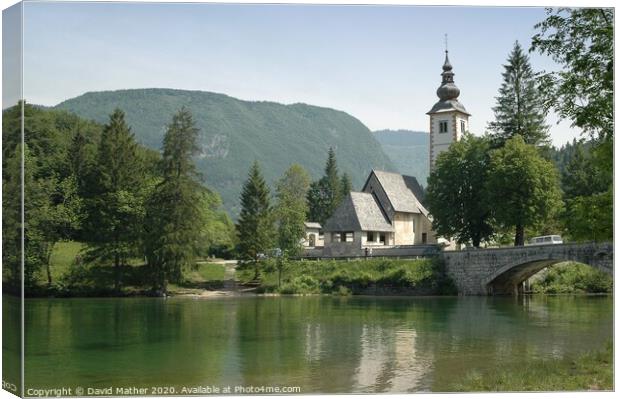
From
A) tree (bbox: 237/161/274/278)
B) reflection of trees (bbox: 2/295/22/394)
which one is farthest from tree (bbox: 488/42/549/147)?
reflection of trees (bbox: 2/295/22/394)

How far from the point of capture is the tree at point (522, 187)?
137ft

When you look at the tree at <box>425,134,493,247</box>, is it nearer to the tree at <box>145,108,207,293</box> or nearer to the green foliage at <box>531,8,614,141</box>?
the tree at <box>145,108,207,293</box>

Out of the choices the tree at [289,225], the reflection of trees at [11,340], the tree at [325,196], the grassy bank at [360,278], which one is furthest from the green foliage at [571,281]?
the tree at [325,196]

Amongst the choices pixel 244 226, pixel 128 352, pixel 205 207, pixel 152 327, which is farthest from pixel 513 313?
pixel 244 226

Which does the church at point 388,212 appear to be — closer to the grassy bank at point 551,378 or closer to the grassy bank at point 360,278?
the grassy bank at point 360,278

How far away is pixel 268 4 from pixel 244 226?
43.1 meters

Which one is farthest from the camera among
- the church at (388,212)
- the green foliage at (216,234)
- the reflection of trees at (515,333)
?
the church at (388,212)

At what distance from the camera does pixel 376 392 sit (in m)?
12.3

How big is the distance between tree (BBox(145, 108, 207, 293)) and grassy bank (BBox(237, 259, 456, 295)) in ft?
19.7

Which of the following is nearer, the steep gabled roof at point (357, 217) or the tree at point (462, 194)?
the tree at point (462, 194)

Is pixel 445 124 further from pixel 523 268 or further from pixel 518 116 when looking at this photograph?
pixel 523 268

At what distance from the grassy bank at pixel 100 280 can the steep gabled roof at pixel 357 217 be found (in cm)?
1024

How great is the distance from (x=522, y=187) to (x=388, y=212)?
52.7 feet

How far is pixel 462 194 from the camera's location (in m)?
46.3
